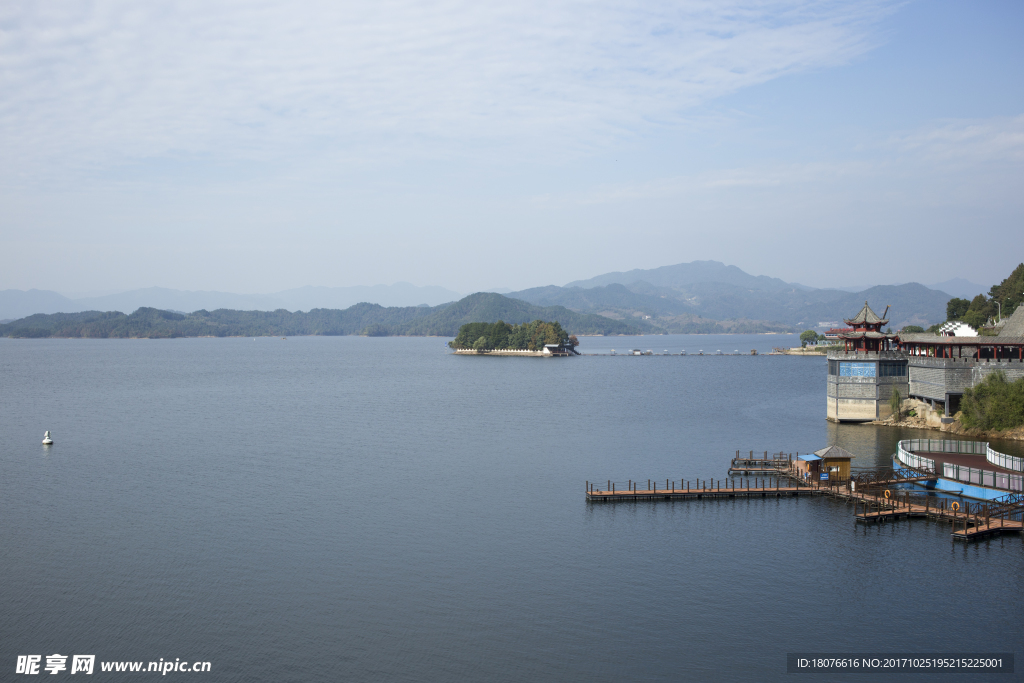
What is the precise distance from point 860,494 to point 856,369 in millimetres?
30711

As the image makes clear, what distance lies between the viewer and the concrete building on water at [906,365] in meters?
63.5

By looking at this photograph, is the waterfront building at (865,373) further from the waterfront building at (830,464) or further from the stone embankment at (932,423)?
the waterfront building at (830,464)

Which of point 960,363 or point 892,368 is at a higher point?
point 960,363

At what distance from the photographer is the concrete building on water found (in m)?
63.5

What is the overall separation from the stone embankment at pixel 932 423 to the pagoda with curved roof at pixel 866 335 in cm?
609

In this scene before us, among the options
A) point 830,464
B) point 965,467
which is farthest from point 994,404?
point 830,464

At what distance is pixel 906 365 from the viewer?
7088 cm

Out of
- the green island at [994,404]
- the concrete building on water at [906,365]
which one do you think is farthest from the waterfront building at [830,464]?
the concrete building on water at [906,365]

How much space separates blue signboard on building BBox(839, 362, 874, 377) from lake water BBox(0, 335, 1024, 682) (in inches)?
216

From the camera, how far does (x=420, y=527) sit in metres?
39.9

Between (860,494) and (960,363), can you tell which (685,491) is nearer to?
(860,494)

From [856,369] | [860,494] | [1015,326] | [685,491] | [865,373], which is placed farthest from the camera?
[856,369]

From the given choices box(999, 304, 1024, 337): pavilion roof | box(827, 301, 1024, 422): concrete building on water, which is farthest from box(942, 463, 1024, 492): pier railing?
box(999, 304, 1024, 337): pavilion roof

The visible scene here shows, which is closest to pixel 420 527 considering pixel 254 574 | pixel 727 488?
pixel 254 574
